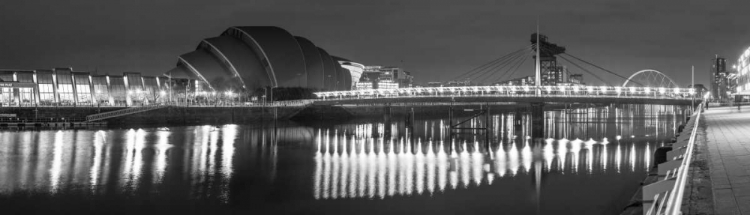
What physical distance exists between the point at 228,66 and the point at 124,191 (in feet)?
257

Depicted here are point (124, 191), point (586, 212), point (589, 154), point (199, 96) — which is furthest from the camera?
point (199, 96)

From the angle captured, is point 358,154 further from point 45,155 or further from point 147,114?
point 147,114

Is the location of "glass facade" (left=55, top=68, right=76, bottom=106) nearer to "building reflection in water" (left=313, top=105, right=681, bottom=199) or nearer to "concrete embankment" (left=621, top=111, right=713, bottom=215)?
"building reflection in water" (left=313, top=105, right=681, bottom=199)

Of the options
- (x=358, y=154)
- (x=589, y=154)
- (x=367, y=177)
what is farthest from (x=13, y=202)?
(x=589, y=154)

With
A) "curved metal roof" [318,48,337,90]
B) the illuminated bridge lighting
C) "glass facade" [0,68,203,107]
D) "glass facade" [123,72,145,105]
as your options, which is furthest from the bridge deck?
"curved metal roof" [318,48,337,90]

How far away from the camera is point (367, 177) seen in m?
24.0

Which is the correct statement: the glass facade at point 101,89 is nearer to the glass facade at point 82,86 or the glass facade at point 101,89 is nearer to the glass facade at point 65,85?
the glass facade at point 82,86

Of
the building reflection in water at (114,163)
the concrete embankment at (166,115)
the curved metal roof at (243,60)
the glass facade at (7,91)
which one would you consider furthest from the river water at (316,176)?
the curved metal roof at (243,60)

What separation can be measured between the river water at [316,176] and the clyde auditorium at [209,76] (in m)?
40.5

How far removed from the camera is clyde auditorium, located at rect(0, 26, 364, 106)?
76.4m

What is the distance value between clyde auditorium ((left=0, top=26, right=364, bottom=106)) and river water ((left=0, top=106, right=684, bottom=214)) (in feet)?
133

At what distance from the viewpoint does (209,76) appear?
9438 cm

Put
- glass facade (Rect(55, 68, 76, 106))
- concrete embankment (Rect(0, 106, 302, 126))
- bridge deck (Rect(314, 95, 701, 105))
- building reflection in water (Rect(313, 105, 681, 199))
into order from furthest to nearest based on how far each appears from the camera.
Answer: glass facade (Rect(55, 68, 76, 106)), concrete embankment (Rect(0, 106, 302, 126)), bridge deck (Rect(314, 95, 701, 105)), building reflection in water (Rect(313, 105, 681, 199))

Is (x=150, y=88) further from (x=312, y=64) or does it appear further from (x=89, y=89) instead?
(x=312, y=64)
